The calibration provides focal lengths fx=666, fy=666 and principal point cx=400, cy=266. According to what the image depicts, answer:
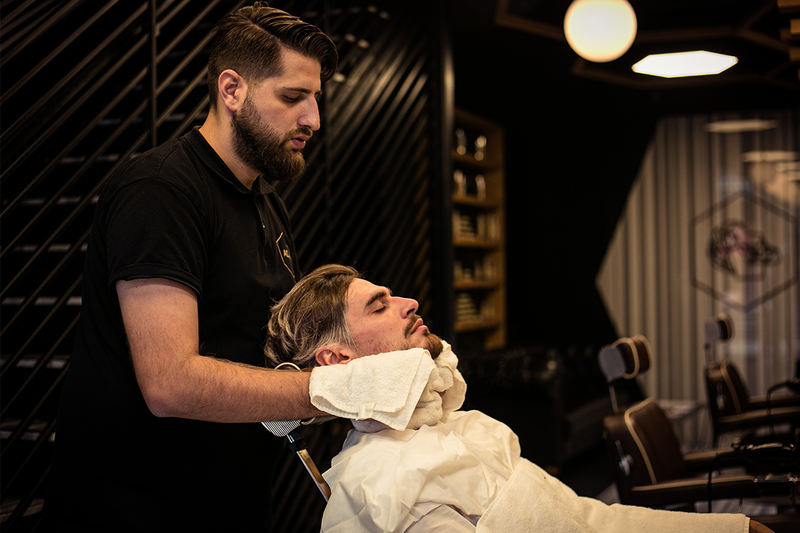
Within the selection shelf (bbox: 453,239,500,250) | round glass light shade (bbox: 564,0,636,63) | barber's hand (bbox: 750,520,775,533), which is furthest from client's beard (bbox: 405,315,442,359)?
shelf (bbox: 453,239,500,250)

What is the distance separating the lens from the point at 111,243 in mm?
1136

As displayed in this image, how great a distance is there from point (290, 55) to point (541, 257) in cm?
483

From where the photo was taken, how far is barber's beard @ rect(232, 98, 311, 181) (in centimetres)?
137

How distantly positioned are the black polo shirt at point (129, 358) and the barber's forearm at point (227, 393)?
150 mm

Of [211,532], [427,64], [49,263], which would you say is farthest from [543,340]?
[211,532]

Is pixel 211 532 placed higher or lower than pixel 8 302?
lower

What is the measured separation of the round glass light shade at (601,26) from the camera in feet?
10.2

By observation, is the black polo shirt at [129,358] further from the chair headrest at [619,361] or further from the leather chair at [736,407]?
the leather chair at [736,407]

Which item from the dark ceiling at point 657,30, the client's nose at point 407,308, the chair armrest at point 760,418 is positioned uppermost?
the dark ceiling at point 657,30

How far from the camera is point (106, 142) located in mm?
1730

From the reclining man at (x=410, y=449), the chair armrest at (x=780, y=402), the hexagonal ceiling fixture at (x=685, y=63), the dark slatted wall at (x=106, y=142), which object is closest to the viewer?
the reclining man at (x=410, y=449)

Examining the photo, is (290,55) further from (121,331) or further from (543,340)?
(543,340)

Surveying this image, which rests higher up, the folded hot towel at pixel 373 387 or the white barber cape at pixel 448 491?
the folded hot towel at pixel 373 387

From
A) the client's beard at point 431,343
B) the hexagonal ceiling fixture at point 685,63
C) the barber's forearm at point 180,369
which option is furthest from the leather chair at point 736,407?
the barber's forearm at point 180,369
